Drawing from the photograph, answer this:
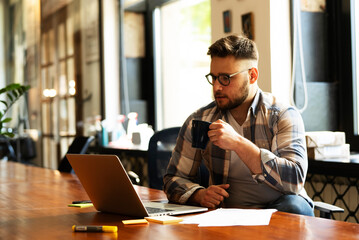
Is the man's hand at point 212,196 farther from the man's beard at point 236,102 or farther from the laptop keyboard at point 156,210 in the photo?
the man's beard at point 236,102

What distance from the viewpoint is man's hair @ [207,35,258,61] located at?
6.71 feet

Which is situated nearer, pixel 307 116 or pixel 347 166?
pixel 347 166

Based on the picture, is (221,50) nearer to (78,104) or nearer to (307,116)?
(307,116)

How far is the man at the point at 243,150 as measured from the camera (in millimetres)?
1802

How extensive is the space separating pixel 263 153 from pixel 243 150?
0.23 feet

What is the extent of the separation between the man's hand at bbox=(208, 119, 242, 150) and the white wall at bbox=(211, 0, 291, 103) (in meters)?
1.15

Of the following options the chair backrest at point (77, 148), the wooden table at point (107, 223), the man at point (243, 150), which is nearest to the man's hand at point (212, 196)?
the man at point (243, 150)

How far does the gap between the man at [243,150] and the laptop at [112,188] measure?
0.75ft

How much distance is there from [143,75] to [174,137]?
2414 millimetres

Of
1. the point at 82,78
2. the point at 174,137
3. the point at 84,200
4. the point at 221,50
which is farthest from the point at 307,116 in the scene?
the point at 82,78

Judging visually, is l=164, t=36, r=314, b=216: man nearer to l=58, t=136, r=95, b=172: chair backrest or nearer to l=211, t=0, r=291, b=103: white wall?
l=211, t=0, r=291, b=103: white wall

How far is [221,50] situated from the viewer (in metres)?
2.04

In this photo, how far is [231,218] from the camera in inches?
57.7

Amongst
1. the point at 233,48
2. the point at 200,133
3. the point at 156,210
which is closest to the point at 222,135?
the point at 200,133
